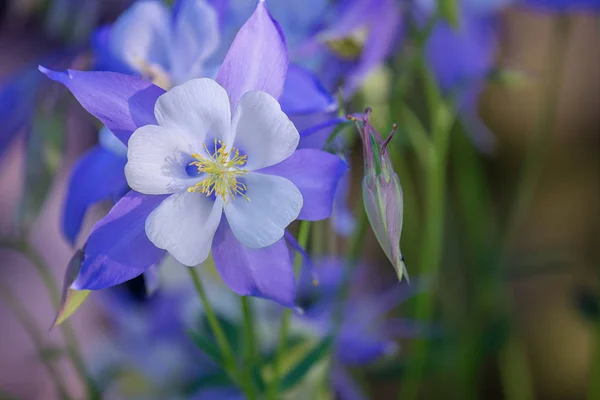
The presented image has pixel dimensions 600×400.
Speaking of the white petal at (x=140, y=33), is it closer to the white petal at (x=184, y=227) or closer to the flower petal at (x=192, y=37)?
the flower petal at (x=192, y=37)

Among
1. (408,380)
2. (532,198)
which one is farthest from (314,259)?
(532,198)

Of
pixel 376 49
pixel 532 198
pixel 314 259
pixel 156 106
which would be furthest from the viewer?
pixel 532 198

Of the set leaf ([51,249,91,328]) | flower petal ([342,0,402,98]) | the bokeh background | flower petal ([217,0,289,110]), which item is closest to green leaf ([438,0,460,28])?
flower petal ([342,0,402,98])

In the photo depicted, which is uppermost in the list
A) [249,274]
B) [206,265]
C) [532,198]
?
[249,274]

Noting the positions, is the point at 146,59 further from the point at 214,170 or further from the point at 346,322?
the point at 346,322

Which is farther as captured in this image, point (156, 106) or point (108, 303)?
point (108, 303)

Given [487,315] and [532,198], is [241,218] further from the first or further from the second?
[532,198]

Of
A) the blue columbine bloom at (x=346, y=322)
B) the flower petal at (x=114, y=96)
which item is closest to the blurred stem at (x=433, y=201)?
the blue columbine bloom at (x=346, y=322)
